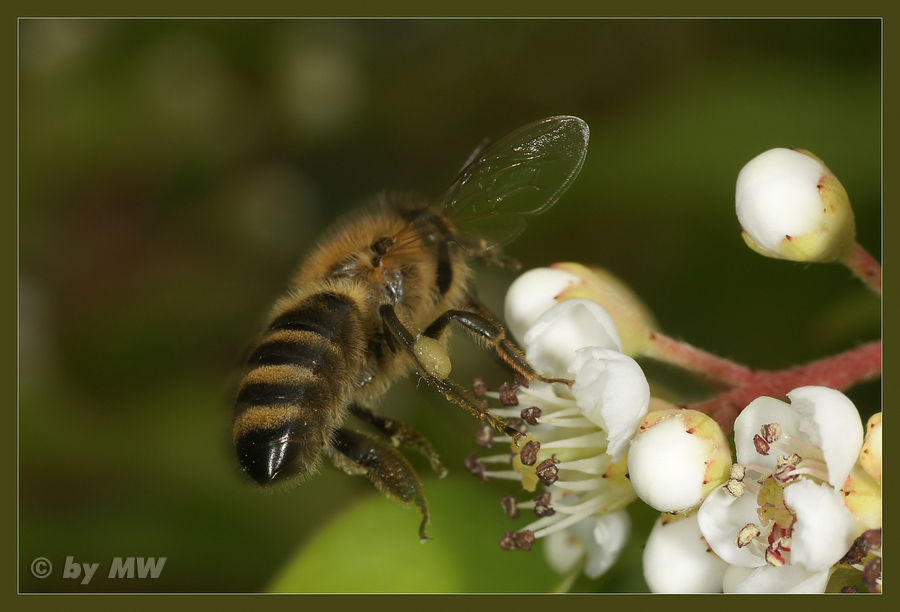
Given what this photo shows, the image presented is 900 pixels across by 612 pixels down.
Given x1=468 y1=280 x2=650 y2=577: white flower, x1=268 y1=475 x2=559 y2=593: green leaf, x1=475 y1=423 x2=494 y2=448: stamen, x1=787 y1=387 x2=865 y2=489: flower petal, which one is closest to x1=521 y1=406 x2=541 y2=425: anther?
x1=468 y1=280 x2=650 y2=577: white flower

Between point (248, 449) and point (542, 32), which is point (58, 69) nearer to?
point (542, 32)

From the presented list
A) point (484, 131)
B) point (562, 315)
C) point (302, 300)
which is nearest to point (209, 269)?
point (484, 131)

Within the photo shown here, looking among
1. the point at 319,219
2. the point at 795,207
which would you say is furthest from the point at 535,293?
the point at 319,219

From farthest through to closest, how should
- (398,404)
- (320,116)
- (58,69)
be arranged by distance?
(320,116), (58,69), (398,404)

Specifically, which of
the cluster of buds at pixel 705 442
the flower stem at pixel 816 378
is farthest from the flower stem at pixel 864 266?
the flower stem at pixel 816 378

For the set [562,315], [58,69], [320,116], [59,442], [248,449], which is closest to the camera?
[248,449]

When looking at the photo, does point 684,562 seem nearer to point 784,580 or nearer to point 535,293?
point 784,580

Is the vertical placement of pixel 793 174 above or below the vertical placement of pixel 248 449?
above

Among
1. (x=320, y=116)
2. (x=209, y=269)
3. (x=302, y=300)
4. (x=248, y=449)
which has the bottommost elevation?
(x=209, y=269)
